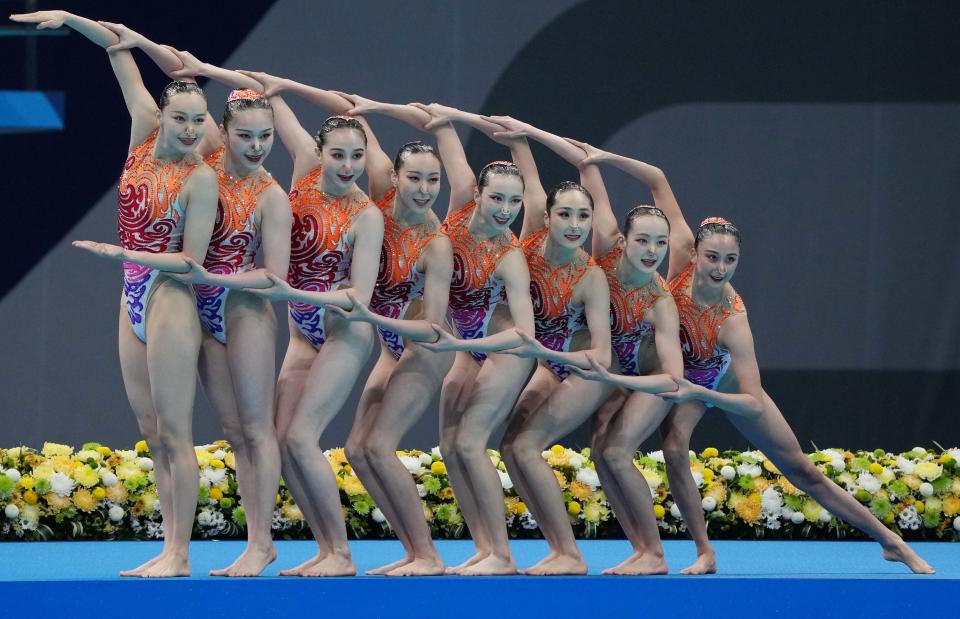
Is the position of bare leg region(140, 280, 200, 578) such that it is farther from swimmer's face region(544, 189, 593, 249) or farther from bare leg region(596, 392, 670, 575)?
bare leg region(596, 392, 670, 575)

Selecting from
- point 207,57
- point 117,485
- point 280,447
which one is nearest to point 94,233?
point 207,57

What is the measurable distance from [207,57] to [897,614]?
16.5ft

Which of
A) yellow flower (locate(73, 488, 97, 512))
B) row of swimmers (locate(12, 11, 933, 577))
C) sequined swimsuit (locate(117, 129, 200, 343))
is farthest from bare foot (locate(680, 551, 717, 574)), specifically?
yellow flower (locate(73, 488, 97, 512))

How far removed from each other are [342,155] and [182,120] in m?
0.56

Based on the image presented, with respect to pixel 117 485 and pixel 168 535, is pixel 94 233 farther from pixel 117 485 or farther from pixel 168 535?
pixel 168 535

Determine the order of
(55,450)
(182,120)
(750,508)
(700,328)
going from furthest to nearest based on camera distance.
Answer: (750,508) < (55,450) < (700,328) < (182,120)

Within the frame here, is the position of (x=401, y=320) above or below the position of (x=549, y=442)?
above

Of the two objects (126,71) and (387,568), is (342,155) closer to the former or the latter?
(126,71)

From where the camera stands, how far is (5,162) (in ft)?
25.6

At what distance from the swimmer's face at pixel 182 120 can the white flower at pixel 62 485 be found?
238cm

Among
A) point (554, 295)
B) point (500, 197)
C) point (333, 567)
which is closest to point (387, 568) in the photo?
point (333, 567)

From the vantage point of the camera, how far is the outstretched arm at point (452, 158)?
516cm

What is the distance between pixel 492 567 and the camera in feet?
15.9

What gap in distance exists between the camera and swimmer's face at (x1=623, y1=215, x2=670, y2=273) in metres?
5.10
